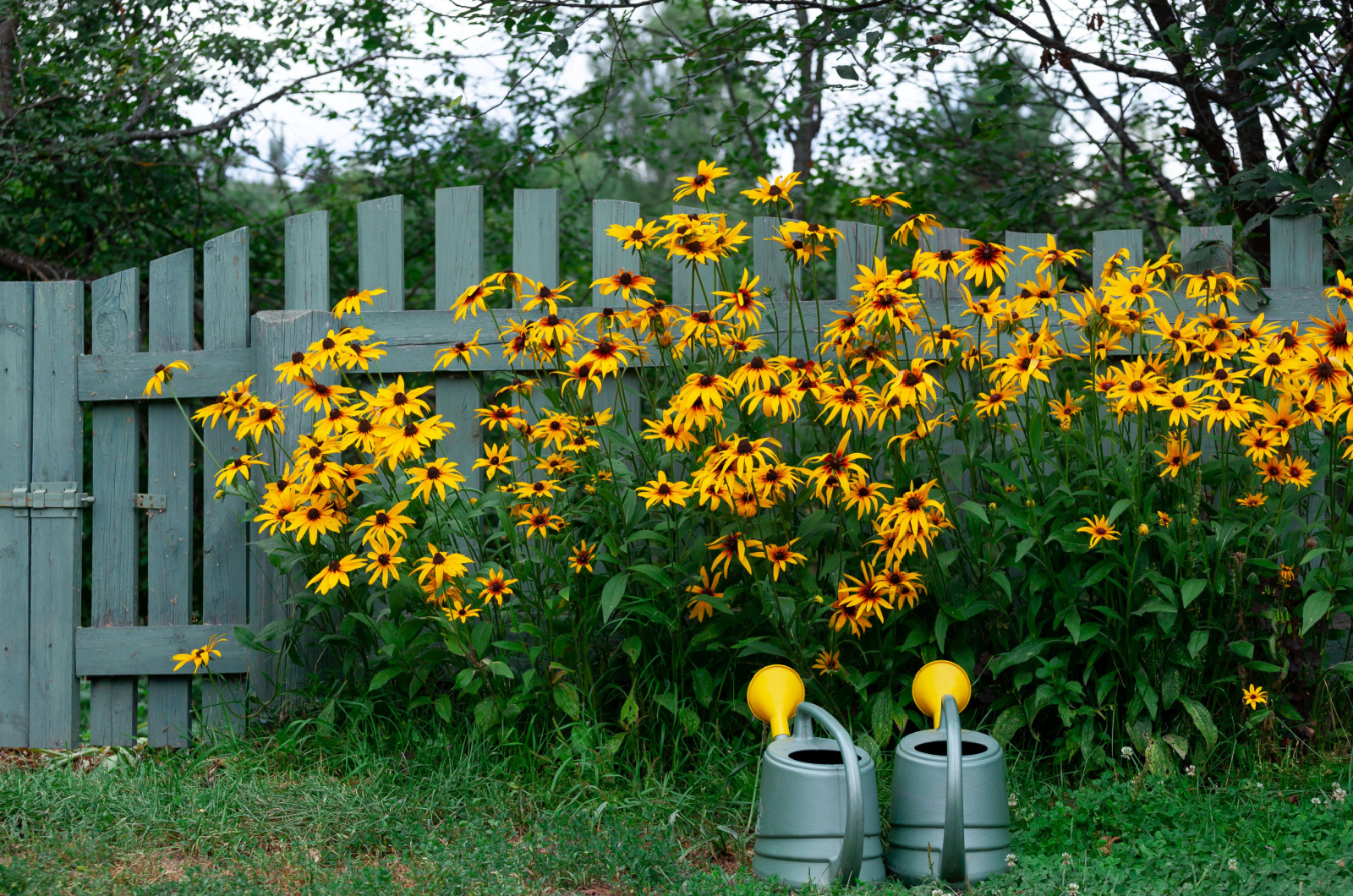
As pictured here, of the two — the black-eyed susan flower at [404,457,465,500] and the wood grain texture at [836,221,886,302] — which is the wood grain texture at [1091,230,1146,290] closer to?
the wood grain texture at [836,221,886,302]

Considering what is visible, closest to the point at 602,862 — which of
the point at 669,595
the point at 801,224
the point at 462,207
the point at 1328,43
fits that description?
the point at 669,595

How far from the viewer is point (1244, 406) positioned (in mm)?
2455

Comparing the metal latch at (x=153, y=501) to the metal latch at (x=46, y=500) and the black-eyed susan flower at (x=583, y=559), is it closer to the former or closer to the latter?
the metal latch at (x=46, y=500)

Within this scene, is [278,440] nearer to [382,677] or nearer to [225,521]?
[225,521]

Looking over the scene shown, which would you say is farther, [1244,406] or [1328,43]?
[1328,43]

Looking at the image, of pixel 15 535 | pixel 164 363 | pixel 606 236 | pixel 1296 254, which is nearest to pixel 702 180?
pixel 606 236

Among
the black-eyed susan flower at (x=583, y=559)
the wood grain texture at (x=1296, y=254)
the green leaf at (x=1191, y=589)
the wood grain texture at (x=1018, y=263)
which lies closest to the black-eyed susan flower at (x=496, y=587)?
the black-eyed susan flower at (x=583, y=559)

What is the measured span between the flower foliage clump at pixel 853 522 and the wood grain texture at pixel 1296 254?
0.33 metres

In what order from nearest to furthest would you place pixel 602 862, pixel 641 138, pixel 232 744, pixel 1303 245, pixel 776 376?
pixel 602 862 < pixel 776 376 < pixel 232 744 < pixel 1303 245 < pixel 641 138

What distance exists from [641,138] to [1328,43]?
410 cm

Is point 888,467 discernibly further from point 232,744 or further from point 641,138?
point 641,138

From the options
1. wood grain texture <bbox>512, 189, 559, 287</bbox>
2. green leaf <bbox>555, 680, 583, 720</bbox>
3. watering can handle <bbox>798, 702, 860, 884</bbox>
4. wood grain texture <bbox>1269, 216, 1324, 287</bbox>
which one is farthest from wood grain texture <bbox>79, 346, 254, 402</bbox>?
wood grain texture <bbox>1269, 216, 1324, 287</bbox>

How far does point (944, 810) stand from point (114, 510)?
97.2 inches

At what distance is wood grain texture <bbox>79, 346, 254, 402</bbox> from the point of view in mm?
3283
